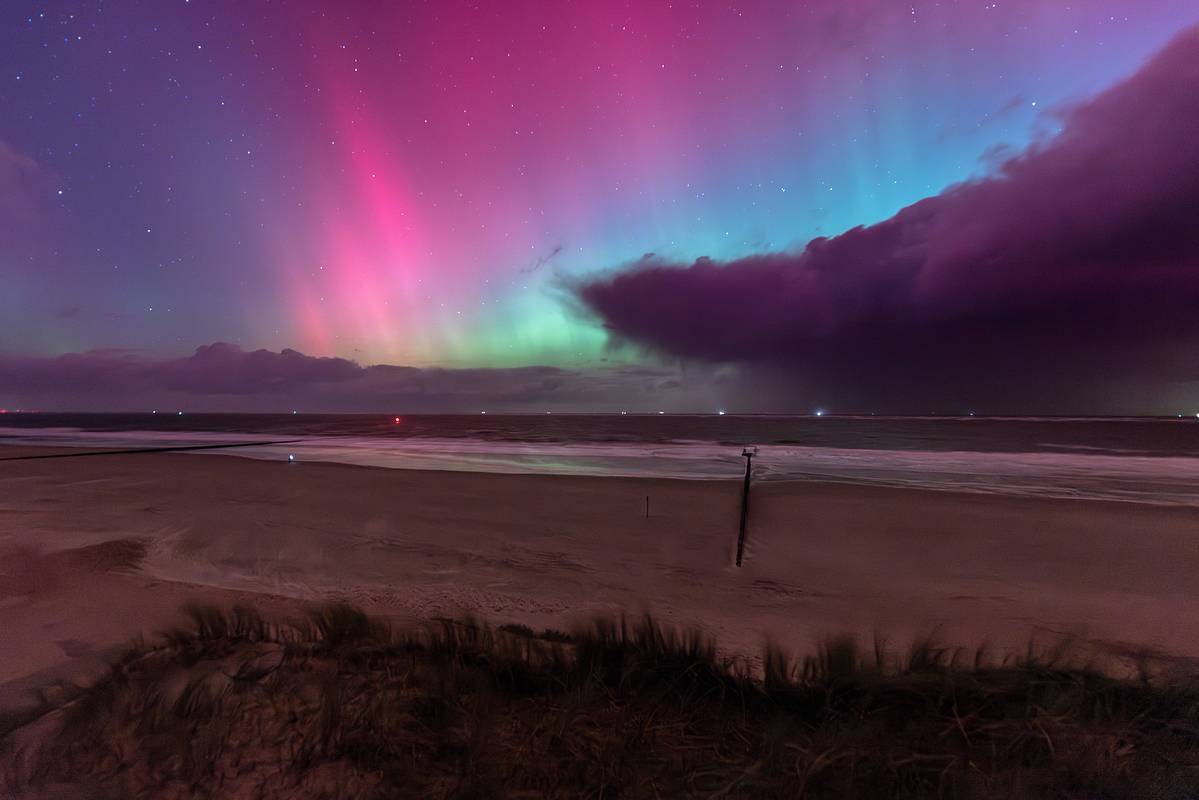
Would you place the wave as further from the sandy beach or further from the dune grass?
the dune grass

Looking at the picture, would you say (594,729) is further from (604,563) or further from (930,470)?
(930,470)

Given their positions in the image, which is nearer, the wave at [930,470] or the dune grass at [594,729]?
the dune grass at [594,729]

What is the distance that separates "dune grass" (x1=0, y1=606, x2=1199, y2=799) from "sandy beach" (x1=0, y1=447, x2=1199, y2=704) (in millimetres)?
1689

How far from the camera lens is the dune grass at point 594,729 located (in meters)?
1.86

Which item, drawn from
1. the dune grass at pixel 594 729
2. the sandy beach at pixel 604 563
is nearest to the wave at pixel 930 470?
the sandy beach at pixel 604 563

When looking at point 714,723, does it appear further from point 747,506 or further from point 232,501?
point 232,501

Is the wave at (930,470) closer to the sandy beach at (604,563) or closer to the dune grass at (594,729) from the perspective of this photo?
the sandy beach at (604,563)

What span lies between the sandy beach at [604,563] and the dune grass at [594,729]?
5.54 feet

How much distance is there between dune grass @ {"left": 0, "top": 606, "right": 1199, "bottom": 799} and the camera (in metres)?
1.86

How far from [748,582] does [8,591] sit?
7.77 m

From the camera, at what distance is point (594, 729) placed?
2162 mm

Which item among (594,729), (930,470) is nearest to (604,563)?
(594,729)

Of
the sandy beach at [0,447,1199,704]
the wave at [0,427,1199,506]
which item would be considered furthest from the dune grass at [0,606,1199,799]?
the wave at [0,427,1199,506]

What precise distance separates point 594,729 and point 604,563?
4.75 m
